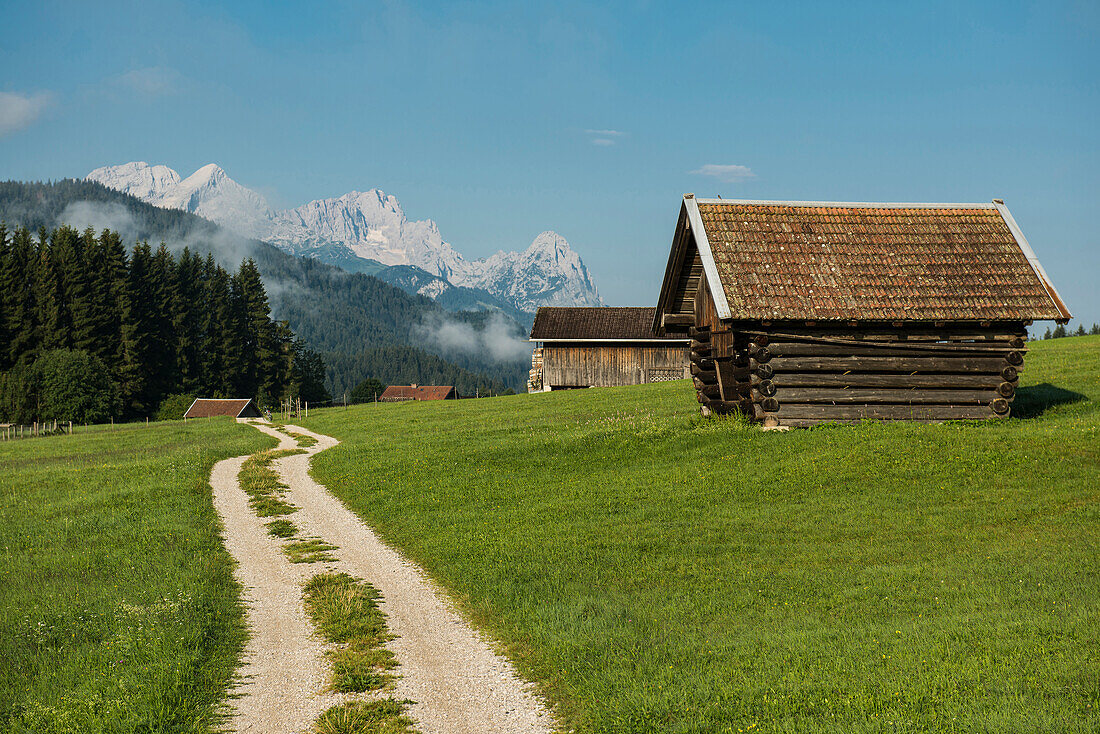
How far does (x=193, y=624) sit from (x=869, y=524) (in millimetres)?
10250

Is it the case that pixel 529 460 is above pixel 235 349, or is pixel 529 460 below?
below

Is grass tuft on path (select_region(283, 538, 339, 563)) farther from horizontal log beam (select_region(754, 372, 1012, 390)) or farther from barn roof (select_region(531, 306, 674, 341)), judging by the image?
barn roof (select_region(531, 306, 674, 341))

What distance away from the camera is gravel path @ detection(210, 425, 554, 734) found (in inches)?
267

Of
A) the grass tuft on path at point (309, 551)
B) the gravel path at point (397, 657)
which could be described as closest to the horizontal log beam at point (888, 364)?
the gravel path at point (397, 657)

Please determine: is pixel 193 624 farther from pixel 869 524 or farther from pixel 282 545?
pixel 869 524

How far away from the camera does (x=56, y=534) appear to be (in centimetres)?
1562

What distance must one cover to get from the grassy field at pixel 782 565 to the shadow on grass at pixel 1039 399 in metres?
0.68

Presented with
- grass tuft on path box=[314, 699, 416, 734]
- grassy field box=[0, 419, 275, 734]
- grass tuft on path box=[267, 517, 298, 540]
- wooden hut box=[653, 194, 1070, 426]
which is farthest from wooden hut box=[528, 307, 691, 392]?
grass tuft on path box=[314, 699, 416, 734]

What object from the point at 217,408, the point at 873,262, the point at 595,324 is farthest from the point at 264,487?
the point at 217,408

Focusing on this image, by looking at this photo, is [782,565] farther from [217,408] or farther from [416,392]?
Result: [416,392]

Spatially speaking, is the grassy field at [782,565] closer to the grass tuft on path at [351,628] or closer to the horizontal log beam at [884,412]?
the horizontal log beam at [884,412]

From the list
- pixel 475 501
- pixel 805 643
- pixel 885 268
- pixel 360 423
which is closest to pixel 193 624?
pixel 805 643

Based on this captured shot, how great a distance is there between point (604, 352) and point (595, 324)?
2.55 metres

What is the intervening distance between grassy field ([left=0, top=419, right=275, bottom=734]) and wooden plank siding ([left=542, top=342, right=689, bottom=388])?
37189 mm
